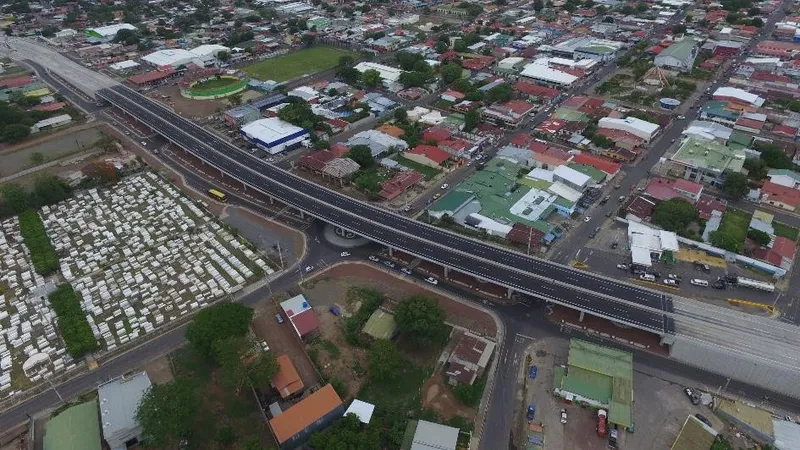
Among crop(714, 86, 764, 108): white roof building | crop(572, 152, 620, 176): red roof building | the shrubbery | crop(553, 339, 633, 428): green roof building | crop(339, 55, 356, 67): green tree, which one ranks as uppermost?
crop(339, 55, 356, 67): green tree

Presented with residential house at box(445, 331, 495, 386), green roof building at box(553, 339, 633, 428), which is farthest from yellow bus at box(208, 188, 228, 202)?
green roof building at box(553, 339, 633, 428)

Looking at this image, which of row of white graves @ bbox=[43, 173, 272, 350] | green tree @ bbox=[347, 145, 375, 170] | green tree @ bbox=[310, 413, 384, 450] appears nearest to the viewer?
green tree @ bbox=[310, 413, 384, 450]

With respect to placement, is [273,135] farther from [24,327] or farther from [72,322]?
[24,327]

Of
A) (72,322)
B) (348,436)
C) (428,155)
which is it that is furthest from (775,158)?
(72,322)

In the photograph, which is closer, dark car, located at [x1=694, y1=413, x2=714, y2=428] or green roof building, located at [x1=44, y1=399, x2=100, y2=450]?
green roof building, located at [x1=44, y1=399, x2=100, y2=450]

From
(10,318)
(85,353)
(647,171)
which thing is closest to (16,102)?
(10,318)

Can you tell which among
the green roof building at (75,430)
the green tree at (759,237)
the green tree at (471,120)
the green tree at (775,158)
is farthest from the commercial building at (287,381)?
the green tree at (775,158)

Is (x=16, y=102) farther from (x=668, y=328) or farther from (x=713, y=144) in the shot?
(x=713, y=144)

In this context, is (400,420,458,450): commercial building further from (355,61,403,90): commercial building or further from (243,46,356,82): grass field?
(243,46,356,82): grass field
